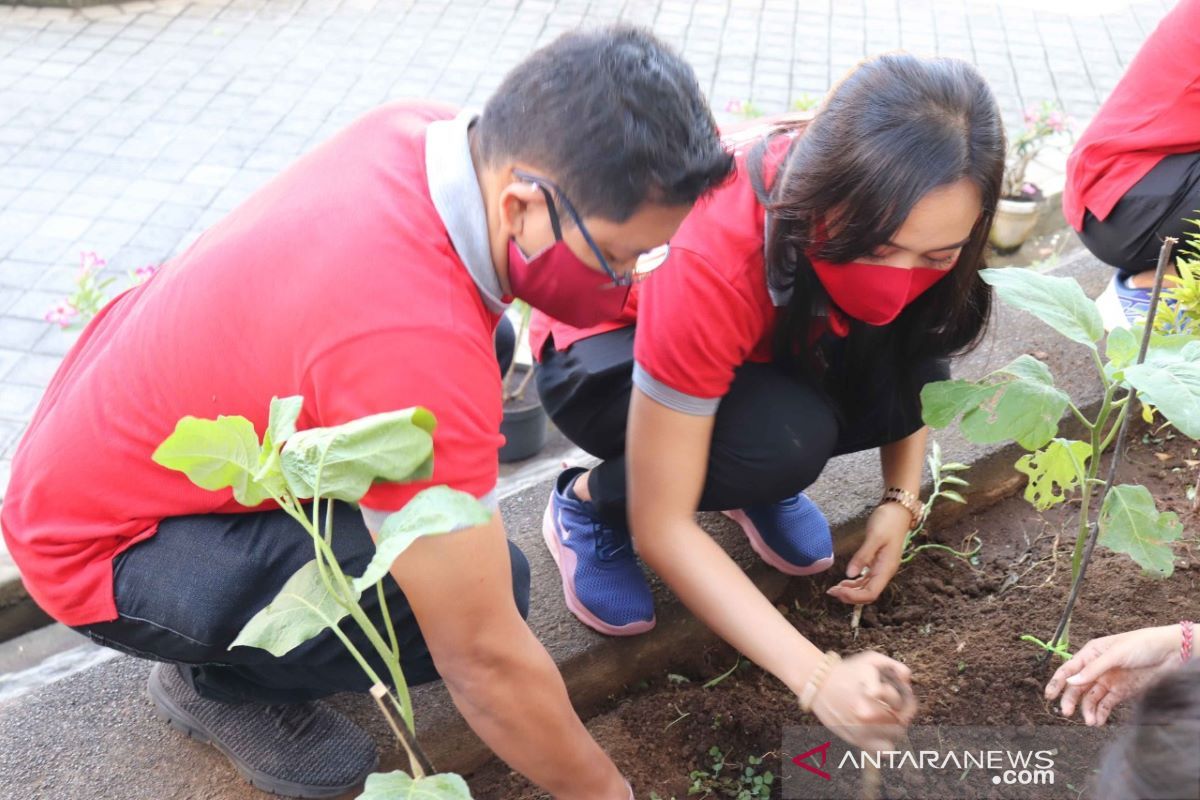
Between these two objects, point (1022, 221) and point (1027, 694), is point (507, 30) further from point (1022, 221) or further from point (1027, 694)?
point (1027, 694)

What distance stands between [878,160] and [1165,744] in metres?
0.81

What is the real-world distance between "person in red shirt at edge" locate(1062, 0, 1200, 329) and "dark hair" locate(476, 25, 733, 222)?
1.62 m

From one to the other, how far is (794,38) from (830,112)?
4731 millimetres

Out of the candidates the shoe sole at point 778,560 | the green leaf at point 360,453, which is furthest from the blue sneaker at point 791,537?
the green leaf at point 360,453

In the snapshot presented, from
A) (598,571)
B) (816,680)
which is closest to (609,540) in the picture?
(598,571)

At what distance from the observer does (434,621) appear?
1.27 m

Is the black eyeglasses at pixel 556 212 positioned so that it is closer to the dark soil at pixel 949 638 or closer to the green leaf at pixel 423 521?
the green leaf at pixel 423 521

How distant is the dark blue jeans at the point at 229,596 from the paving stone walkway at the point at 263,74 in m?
2.09

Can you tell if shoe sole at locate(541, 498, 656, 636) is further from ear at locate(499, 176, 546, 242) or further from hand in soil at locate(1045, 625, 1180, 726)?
ear at locate(499, 176, 546, 242)

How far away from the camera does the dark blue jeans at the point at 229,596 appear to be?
147 cm

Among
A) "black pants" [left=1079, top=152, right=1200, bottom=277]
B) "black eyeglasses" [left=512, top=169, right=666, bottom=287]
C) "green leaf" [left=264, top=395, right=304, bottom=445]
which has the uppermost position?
"black eyeglasses" [left=512, top=169, right=666, bottom=287]

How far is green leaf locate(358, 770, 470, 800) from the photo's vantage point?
972mm

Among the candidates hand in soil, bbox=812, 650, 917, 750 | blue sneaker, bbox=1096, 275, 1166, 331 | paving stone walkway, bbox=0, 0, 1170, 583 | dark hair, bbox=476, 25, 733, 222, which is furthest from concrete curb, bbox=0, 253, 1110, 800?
paving stone walkway, bbox=0, 0, 1170, 583

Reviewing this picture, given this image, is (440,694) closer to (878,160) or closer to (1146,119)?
(878,160)
